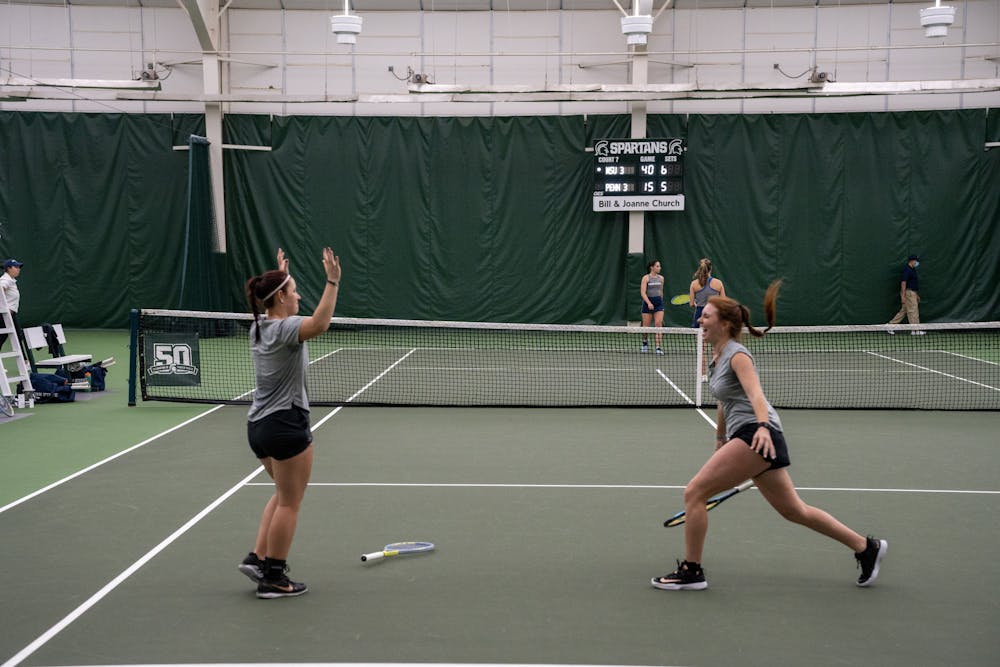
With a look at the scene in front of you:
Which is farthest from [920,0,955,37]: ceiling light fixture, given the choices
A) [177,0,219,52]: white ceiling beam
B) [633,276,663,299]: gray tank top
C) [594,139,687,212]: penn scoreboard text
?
[177,0,219,52]: white ceiling beam

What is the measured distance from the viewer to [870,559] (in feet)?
17.4

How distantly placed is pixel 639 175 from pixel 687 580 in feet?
52.1

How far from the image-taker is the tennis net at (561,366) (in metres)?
12.0

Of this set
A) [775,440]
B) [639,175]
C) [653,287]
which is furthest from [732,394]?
[639,175]

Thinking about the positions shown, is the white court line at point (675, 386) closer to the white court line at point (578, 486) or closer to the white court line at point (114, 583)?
the white court line at point (578, 486)

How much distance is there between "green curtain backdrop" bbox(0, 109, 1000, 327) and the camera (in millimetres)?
20781

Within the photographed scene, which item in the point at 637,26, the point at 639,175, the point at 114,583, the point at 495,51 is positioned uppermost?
the point at 495,51

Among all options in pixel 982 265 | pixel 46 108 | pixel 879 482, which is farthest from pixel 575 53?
pixel 879 482

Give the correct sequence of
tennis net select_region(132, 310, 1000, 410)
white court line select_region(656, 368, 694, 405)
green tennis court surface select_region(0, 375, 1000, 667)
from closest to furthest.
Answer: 1. green tennis court surface select_region(0, 375, 1000, 667)
2. tennis net select_region(132, 310, 1000, 410)
3. white court line select_region(656, 368, 694, 405)

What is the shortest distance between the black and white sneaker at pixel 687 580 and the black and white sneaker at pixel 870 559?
33.9 inches

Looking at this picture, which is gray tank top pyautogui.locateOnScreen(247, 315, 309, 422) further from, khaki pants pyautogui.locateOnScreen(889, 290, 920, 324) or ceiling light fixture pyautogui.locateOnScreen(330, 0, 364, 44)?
khaki pants pyautogui.locateOnScreen(889, 290, 920, 324)

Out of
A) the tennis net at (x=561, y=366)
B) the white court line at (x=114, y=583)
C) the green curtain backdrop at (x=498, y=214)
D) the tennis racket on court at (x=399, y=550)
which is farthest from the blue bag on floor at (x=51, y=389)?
the green curtain backdrop at (x=498, y=214)

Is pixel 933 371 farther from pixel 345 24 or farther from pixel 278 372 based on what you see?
pixel 278 372

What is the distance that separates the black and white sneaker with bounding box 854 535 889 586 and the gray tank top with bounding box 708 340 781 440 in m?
0.90
